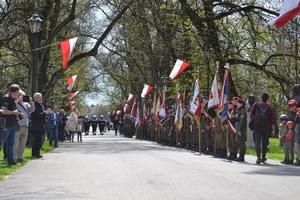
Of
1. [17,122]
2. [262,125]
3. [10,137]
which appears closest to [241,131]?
[262,125]

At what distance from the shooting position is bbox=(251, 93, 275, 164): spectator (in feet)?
55.5

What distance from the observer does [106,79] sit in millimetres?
69250

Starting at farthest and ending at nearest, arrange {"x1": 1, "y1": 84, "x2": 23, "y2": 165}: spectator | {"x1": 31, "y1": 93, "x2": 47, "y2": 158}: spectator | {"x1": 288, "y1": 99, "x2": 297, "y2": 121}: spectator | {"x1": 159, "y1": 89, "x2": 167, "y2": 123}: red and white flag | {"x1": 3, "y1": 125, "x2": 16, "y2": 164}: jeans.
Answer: {"x1": 159, "y1": 89, "x2": 167, "y2": 123}: red and white flag
{"x1": 31, "y1": 93, "x2": 47, "y2": 158}: spectator
{"x1": 288, "y1": 99, "x2": 297, "y2": 121}: spectator
{"x1": 3, "y1": 125, "x2": 16, "y2": 164}: jeans
{"x1": 1, "y1": 84, "x2": 23, "y2": 165}: spectator

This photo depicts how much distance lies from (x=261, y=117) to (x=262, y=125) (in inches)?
8.8

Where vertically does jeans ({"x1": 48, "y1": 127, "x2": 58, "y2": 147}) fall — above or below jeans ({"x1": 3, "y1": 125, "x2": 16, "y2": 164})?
above

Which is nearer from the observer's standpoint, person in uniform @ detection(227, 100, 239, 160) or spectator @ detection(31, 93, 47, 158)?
spectator @ detection(31, 93, 47, 158)

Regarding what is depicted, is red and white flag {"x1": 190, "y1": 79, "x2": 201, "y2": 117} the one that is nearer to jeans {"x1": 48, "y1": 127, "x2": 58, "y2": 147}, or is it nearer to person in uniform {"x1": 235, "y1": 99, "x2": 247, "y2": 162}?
person in uniform {"x1": 235, "y1": 99, "x2": 247, "y2": 162}

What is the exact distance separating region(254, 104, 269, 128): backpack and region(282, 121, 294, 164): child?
25.7 inches

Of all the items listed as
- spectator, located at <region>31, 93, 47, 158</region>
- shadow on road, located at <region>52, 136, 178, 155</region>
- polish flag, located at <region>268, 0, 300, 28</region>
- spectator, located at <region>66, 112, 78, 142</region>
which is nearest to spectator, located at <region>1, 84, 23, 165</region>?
spectator, located at <region>31, 93, 47, 158</region>

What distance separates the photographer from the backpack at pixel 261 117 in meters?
16.9

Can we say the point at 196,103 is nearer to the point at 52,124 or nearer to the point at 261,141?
the point at 261,141

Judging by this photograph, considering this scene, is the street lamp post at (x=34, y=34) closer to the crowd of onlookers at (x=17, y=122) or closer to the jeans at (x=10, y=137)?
the crowd of onlookers at (x=17, y=122)

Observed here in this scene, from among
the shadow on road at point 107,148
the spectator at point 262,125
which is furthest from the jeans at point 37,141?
the spectator at point 262,125

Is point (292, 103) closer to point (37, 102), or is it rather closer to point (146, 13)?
point (37, 102)
